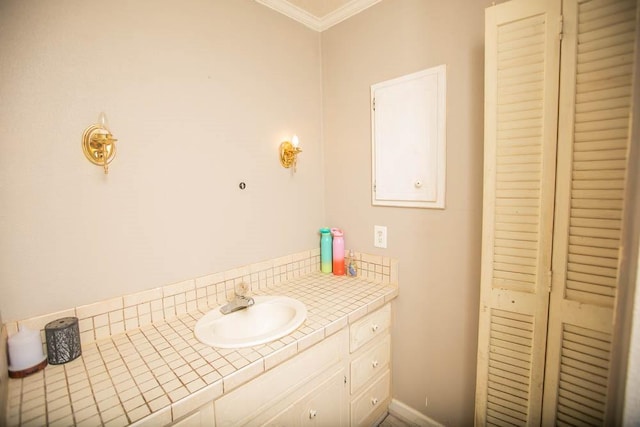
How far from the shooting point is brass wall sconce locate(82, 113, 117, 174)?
108 centimetres

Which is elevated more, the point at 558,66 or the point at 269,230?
the point at 558,66

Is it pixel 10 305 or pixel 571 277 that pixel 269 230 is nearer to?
pixel 10 305

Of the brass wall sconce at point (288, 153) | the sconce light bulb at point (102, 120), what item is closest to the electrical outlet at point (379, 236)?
the brass wall sconce at point (288, 153)

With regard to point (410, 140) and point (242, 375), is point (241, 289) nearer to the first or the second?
point (242, 375)

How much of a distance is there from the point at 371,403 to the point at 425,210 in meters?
1.14

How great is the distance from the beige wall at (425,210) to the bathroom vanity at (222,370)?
0.17 meters

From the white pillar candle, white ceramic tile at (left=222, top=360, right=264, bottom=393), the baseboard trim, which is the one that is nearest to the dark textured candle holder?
the white pillar candle

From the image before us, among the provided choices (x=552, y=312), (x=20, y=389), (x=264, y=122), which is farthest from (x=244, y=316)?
(x=552, y=312)

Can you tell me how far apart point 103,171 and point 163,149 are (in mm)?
251

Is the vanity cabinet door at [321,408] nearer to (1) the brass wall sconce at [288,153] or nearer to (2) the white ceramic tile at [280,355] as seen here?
(2) the white ceramic tile at [280,355]

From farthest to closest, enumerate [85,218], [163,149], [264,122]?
[264,122] < [163,149] < [85,218]

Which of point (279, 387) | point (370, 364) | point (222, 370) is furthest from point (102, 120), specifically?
point (370, 364)

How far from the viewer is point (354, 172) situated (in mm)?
1890

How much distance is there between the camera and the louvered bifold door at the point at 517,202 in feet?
3.16
